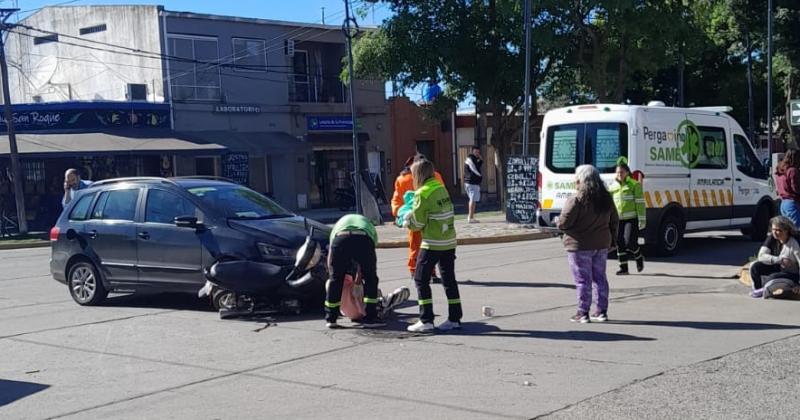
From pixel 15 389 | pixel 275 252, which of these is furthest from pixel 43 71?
pixel 15 389

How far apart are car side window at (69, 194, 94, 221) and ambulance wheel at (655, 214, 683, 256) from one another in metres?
9.16

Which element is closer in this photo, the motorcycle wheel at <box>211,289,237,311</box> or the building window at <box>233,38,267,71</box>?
the motorcycle wheel at <box>211,289,237,311</box>

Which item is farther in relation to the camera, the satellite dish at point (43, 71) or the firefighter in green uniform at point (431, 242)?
the satellite dish at point (43, 71)

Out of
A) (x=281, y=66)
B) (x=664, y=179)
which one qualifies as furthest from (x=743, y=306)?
(x=281, y=66)

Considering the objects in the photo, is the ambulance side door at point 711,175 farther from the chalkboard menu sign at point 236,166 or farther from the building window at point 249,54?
the building window at point 249,54

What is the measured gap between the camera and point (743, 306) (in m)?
9.96

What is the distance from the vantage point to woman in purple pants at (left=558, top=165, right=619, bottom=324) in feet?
29.0

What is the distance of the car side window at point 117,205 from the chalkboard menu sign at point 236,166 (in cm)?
2191

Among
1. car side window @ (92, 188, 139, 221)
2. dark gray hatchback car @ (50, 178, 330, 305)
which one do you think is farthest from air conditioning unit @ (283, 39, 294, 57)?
car side window @ (92, 188, 139, 221)

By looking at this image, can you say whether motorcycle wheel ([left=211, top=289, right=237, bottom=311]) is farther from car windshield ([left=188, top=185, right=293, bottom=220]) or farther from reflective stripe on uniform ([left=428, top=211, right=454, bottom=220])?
reflective stripe on uniform ([left=428, top=211, right=454, bottom=220])

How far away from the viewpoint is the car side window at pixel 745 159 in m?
16.3

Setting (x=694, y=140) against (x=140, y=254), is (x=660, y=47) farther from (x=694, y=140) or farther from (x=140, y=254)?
(x=140, y=254)

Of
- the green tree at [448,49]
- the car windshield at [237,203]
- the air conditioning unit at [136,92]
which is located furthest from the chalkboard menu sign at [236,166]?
the car windshield at [237,203]

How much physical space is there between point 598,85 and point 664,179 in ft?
35.4
